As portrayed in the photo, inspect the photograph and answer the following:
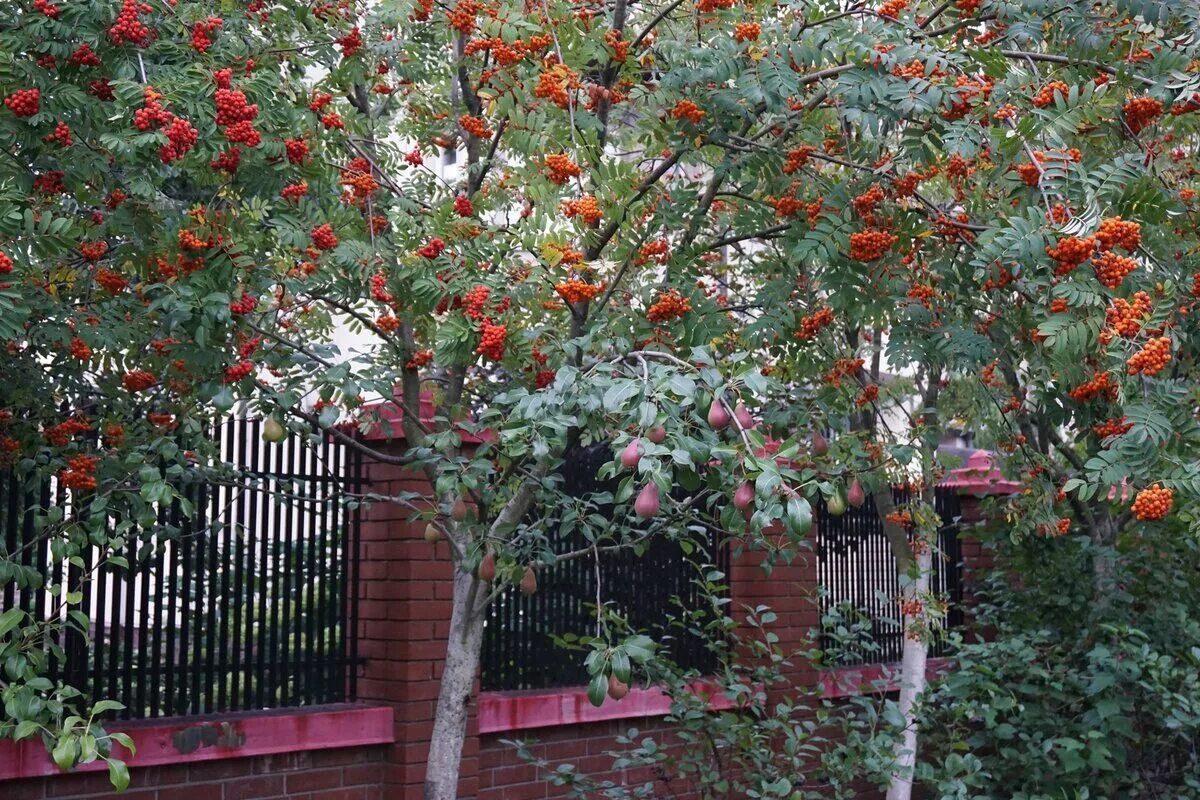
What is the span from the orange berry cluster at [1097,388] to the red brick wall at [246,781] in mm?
3780

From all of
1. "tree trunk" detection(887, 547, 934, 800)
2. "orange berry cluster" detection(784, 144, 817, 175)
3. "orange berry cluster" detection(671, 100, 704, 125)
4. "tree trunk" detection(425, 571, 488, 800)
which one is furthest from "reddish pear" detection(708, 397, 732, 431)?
"tree trunk" detection(887, 547, 934, 800)

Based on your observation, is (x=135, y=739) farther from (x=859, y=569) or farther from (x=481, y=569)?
(x=859, y=569)

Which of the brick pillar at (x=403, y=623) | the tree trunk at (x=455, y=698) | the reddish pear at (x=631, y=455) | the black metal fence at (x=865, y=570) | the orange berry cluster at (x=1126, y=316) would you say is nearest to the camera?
the reddish pear at (x=631, y=455)

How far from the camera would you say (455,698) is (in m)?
5.12

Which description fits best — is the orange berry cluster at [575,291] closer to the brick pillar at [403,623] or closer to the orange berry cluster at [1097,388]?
the orange berry cluster at [1097,388]

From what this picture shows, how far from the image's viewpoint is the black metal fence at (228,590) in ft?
17.8

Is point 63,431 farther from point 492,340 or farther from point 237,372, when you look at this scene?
point 492,340

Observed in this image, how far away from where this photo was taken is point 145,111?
403cm

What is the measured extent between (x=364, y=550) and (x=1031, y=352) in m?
3.32

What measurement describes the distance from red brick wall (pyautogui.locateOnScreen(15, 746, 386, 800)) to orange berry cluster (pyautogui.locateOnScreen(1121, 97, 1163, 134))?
438 centimetres

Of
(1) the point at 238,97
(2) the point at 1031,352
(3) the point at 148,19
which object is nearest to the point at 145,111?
(1) the point at 238,97

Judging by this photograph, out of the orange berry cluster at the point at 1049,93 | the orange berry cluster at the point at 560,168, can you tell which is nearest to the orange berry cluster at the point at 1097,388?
the orange berry cluster at the point at 1049,93

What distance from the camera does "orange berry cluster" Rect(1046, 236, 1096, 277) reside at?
12.5 ft

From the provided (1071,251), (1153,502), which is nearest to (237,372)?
(1071,251)
